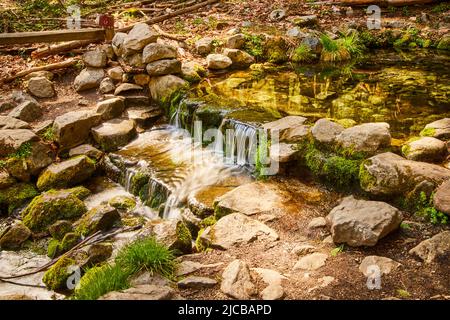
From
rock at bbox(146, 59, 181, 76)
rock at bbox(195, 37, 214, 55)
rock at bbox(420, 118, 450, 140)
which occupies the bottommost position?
rock at bbox(420, 118, 450, 140)

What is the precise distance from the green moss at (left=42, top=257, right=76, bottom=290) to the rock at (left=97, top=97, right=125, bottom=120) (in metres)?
3.88

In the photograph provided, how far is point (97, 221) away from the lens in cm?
540

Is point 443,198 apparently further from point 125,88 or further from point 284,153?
point 125,88

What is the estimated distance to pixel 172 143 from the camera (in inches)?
296

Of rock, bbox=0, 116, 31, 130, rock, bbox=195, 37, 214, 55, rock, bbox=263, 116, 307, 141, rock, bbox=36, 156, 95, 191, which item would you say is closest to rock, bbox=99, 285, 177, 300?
rock, bbox=263, 116, 307, 141

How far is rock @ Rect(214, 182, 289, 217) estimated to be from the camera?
500 centimetres

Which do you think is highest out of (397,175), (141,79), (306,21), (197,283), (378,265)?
(306,21)

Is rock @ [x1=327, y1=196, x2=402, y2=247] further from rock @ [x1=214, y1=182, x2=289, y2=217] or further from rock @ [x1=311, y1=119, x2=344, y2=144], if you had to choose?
rock @ [x1=311, y1=119, x2=344, y2=144]

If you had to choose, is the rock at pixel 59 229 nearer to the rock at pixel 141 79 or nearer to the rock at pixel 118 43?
the rock at pixel 141 79

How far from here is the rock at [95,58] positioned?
9.07 metres

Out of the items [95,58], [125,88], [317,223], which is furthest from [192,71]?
[317,223]

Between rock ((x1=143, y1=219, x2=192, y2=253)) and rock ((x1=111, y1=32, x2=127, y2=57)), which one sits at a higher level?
rock ((x1=111, y1=32, x2=127, y2=57))

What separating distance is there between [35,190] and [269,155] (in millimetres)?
3904

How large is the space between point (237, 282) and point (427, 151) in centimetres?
303
